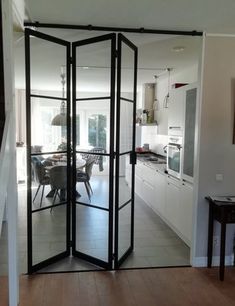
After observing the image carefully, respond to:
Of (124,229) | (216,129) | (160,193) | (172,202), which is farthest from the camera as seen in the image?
(160,193)

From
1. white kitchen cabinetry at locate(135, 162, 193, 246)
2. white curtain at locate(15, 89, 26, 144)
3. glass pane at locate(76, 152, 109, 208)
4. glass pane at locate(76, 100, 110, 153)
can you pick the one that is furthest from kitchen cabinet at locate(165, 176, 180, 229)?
white curtain at locate(15, 89, 26, 144)

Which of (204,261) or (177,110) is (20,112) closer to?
(177,110)

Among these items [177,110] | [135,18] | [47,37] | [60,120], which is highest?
[135,18]

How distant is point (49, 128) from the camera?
3674 millimetres

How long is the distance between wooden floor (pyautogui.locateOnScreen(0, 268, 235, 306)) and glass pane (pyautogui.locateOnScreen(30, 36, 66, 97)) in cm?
200

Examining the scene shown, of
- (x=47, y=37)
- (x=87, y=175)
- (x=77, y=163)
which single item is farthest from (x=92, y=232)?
(x=47, y=37)

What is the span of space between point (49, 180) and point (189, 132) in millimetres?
1859

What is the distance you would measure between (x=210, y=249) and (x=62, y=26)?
2.85 meters

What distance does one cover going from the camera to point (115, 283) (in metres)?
3.05

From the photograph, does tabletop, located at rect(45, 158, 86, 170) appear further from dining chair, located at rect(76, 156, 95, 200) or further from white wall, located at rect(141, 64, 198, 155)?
white wall, located at rect(141, 64, 198, 155)

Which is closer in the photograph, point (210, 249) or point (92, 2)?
point (92, 2)

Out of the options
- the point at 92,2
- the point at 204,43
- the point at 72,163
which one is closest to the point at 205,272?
the point at 72,163

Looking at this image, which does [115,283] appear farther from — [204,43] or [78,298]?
[204,43]

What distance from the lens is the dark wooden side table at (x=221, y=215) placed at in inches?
121
